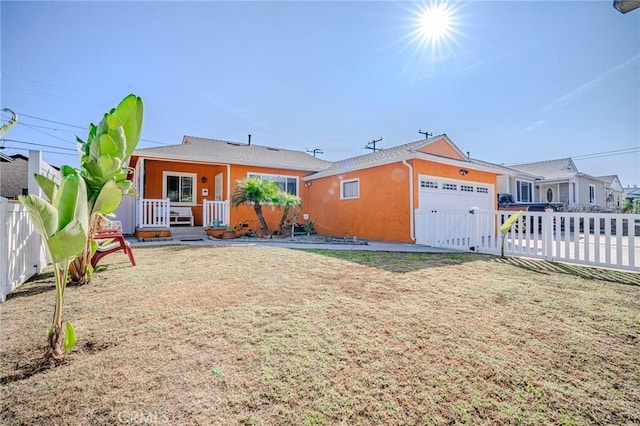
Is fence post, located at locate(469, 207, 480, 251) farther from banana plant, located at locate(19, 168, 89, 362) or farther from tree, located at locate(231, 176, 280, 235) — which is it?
banana plant, located at locate(19, 168, 89, 362)

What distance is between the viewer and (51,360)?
7.58 ft

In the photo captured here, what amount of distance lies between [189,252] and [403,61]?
1058 cm

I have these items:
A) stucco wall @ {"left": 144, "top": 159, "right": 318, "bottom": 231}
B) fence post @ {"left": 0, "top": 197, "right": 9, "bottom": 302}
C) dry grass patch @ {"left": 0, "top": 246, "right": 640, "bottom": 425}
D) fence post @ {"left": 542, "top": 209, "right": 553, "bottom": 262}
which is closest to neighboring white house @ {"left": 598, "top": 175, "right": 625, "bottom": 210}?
fence post @ {"left": 542, "top": 209, "right": 553, "bottom": 262}

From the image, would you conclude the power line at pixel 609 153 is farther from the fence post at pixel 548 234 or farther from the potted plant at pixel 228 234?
the potted plant at pixel 228 234

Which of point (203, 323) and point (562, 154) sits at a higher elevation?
point (562, 154)

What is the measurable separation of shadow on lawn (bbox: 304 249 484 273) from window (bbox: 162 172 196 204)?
404 inches

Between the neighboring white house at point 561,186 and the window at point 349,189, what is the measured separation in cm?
1510

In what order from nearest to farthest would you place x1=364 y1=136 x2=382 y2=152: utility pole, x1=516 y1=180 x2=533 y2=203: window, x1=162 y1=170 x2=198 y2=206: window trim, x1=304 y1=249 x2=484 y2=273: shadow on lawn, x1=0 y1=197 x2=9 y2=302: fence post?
x1=0 y1=197 x2=9 y2=302: fence post < x1=304 y1=249 x2=484 y2=273: shadow on lawn < x1=162 y1=170 x2=198 y2=206: window trim < x1=516 y1=180 x2=533 y2=203: window < x1=364 y1=136 x2=382 y2=152: utility pole

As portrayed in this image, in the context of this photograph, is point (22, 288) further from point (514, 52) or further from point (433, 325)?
point (514, 52)

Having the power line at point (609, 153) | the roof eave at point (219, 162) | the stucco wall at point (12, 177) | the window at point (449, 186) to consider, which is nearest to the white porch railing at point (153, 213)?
the roof eave at point (219, 162)

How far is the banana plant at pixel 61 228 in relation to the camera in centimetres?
216

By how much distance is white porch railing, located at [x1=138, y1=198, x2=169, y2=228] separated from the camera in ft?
35.6

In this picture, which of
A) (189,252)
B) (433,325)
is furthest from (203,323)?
(189,252)

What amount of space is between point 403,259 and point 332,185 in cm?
736
